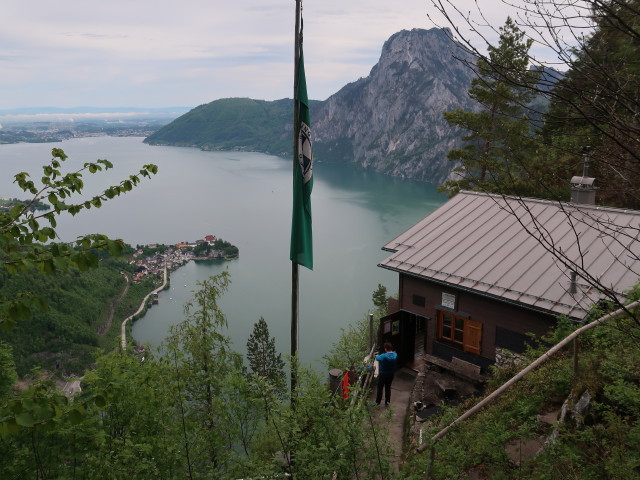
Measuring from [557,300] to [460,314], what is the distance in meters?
2.57

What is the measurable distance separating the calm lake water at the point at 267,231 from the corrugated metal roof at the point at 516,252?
37067 millimetres

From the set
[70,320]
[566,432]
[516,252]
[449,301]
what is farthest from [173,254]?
[566,432]

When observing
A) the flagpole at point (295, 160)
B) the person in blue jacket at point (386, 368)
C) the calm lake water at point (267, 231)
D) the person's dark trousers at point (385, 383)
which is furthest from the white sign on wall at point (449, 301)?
the calm lake water at point (267, 231)

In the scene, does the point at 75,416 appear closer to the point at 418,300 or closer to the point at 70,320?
the point at 418,300

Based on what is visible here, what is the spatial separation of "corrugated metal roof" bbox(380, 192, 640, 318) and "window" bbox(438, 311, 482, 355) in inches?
45.9

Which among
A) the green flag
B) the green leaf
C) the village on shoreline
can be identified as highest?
the green flag

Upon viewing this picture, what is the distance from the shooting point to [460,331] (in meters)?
12.5

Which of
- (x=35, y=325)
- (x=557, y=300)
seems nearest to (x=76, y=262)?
(x=557, y=300)

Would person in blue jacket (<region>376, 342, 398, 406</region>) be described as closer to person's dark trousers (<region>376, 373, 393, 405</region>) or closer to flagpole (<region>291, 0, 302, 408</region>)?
person's dark trousers (<region>376, 373, 393, 405</region>)

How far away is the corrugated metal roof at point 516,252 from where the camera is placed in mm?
10461

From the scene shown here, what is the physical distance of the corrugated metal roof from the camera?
10461 mm

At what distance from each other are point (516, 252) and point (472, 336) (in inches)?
96.9

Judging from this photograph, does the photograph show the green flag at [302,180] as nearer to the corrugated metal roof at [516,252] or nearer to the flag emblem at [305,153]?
the flag emblem at [305,153]

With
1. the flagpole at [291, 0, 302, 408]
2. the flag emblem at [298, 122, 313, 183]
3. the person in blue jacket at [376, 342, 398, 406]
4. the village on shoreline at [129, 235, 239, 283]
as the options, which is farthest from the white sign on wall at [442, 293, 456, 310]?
the village on shoreline at [129, 235, 239, 283]
